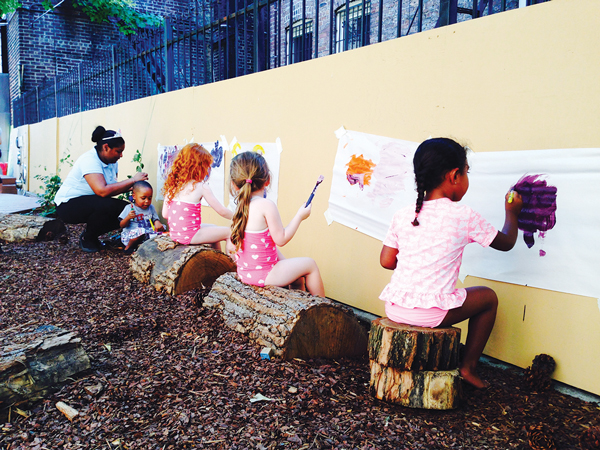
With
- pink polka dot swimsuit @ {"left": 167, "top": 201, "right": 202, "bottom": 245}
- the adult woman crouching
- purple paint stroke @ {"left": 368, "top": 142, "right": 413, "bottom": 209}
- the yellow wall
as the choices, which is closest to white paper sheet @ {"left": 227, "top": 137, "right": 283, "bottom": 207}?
the yellow wall

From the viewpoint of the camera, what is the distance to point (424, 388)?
243 cm

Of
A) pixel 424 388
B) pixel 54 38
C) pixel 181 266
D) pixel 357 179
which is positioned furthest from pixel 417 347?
pixel 54 38

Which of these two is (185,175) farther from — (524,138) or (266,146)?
(524,138)

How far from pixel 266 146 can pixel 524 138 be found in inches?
112

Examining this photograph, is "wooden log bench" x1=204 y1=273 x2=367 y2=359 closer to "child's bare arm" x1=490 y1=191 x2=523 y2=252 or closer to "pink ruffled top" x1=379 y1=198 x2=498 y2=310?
"pink ruffled top" x1=379 y1=198 x2=498 y2=310

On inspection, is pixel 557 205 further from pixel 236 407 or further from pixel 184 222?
pixel 184 222

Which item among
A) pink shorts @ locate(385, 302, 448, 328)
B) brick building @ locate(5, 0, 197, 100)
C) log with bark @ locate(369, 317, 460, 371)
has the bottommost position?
log with bark @ locate(369, 317, 460, 371)

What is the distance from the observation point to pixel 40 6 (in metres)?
16.3

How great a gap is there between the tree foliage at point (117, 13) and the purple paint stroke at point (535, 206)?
54.5 feet

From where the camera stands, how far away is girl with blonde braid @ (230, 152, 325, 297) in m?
3.35

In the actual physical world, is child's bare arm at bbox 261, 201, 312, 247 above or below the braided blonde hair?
below

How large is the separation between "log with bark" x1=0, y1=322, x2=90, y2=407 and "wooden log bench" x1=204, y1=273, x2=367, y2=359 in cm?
101

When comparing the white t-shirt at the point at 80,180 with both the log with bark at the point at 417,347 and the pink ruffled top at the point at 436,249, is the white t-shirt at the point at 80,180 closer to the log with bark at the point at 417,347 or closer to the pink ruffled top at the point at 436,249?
the pink ruffled top at the point at 436,249

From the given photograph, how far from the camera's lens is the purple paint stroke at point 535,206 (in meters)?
2.70
